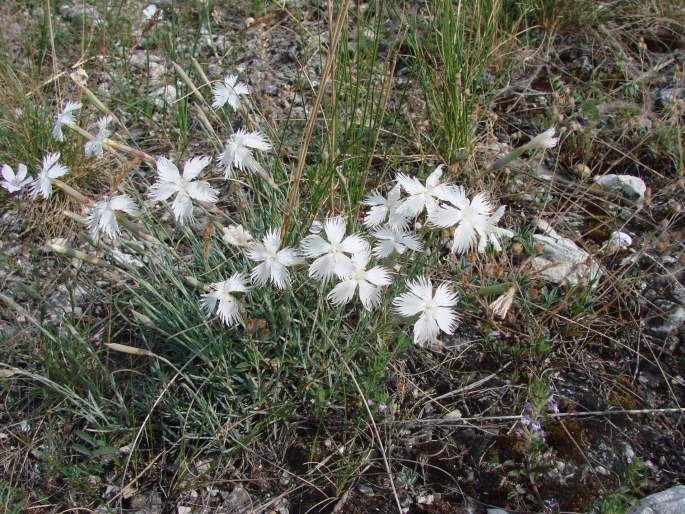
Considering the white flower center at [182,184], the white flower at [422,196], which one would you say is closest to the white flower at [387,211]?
the white flower at [422,196]

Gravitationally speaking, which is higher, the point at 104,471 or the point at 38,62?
the point at 38,62

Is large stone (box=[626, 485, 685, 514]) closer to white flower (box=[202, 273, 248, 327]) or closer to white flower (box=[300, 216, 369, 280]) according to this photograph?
white flower (box=[300, 216, 369, 280])

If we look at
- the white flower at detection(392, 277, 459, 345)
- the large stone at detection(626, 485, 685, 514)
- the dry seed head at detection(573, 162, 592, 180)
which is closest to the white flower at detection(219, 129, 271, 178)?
the white flower at detection(392, 277, 459, 345)

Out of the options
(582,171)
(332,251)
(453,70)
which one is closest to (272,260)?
(332,251)

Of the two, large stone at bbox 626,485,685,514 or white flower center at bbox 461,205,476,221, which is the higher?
white flower center at bbox 461,205,476,221

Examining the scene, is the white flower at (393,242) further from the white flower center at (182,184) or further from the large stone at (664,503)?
the large stone at (664,503)

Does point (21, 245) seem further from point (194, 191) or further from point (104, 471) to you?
point (194, 191)

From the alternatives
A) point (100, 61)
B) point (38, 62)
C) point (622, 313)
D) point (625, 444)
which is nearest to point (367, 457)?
point (625, 444)
